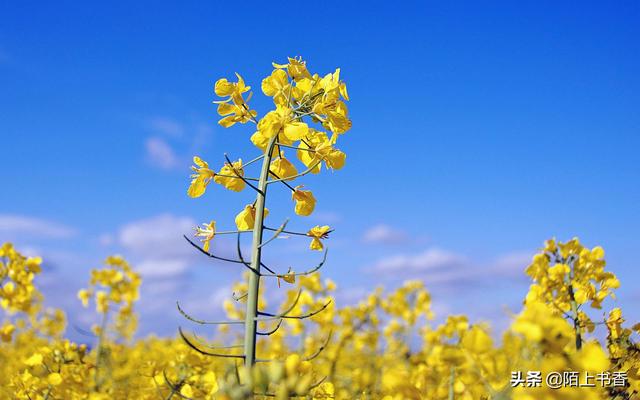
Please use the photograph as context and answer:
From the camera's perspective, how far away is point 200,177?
251 cm

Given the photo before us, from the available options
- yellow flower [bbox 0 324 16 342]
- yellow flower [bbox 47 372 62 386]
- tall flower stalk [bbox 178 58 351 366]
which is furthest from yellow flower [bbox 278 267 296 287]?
yellow flower [bbox 0 324 16 342]

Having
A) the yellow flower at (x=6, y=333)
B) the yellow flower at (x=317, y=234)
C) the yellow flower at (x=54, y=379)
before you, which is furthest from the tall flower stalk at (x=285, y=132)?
the yellow flower at (x=6, y=333)

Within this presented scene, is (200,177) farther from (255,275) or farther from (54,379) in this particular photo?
(54,379)

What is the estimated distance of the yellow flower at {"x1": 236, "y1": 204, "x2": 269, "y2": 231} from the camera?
2.48 meters

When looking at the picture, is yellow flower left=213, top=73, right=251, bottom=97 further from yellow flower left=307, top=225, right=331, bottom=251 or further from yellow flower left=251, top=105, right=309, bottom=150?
yellow flower left=307, top=225, right=331, bottom=251

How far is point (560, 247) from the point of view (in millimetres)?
4676

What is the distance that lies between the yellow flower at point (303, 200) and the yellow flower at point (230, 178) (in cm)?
24

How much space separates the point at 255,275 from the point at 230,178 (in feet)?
1.82

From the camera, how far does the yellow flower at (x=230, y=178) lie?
249 cm

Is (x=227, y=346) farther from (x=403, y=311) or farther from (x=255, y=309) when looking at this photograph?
(x=403, y=311)

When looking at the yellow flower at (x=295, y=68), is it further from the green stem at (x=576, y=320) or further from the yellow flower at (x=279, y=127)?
the green stem at (x=576, y=320)

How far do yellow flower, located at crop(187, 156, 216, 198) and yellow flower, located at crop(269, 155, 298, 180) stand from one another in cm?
28

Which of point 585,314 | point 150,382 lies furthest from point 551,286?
point 150,382

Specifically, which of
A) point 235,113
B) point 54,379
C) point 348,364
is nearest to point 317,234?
point 235,113
